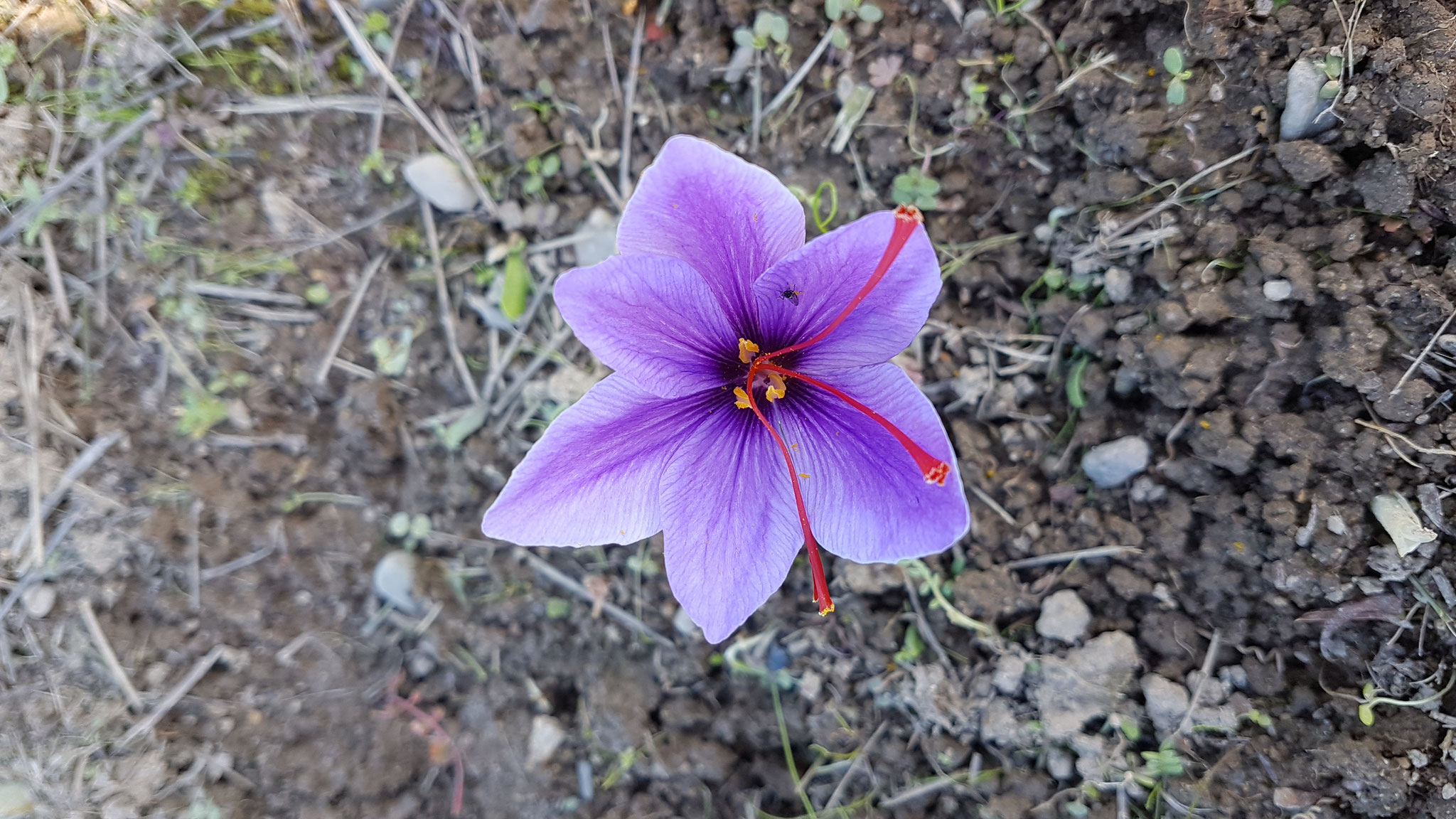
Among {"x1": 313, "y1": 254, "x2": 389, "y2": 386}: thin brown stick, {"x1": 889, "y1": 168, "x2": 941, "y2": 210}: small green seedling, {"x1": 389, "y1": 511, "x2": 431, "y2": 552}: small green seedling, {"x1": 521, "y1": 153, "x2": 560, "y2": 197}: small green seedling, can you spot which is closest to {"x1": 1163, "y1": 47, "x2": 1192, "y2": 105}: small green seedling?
{"x1": 889, "y1": 168, "x2": 941, "y2": 210}: small green seedling

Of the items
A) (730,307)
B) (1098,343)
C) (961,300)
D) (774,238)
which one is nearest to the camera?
(774,238)

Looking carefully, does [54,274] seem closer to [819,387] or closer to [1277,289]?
[819,387]

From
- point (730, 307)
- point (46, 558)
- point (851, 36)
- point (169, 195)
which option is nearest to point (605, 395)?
point (730, 307)

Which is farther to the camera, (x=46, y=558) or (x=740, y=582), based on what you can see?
(x=46, y=558)

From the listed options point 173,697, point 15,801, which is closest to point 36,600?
point 173,697

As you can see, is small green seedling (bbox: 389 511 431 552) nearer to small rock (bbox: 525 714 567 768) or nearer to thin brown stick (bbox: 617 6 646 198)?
small rock (bbox: 525 714 567 768)

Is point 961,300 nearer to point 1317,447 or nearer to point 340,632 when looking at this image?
point 1317,447

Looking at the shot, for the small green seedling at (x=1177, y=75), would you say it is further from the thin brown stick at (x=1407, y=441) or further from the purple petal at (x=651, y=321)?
the purple petal at (x=651, y=321)
